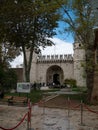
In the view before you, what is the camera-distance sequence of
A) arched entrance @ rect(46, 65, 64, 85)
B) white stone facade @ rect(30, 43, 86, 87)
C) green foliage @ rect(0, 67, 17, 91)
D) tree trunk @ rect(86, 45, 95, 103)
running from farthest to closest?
arched entrance @ rect(46, 65, 64, 85) → white stone facade @ rect(30, 43, 86, 87) → green foliage @ rect(0, 67, 17, 91) → tree trunk @ rect(86, 45, 95, 103)

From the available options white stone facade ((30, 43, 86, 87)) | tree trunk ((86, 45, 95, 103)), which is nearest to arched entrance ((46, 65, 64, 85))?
white stone facade ((30, 43, 86, 87))

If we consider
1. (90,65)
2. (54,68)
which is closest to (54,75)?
(54,68)

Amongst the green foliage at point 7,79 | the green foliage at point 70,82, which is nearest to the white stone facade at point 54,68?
the green foliage at point 70,82

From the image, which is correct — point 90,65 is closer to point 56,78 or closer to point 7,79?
point 7,79

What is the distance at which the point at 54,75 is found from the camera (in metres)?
65.3

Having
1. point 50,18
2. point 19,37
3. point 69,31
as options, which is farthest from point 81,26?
point 19,37

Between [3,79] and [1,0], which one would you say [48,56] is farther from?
[1,0]

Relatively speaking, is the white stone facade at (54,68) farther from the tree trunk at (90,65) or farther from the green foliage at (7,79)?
the tree trunk at (90,65)

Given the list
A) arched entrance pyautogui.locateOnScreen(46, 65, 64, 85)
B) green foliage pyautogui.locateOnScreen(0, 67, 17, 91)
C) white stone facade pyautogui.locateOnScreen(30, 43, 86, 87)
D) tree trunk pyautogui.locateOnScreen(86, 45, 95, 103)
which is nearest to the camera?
tree trunk pyautogui.locateOnScreen(86, 45, 95, 103)

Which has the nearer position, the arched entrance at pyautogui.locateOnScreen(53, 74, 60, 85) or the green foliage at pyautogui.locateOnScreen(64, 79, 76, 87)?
the green foliage at pyautogui.locateOnScreen(64, 79, 76, 87)

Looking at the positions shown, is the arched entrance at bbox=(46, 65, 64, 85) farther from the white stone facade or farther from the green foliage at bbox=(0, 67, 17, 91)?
the green foliage at bbox=(0, 67, 17, 91)

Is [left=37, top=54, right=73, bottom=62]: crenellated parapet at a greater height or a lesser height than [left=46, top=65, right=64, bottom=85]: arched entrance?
greater

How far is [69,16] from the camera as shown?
21.2m

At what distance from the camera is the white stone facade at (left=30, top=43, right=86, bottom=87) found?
6043 cm
